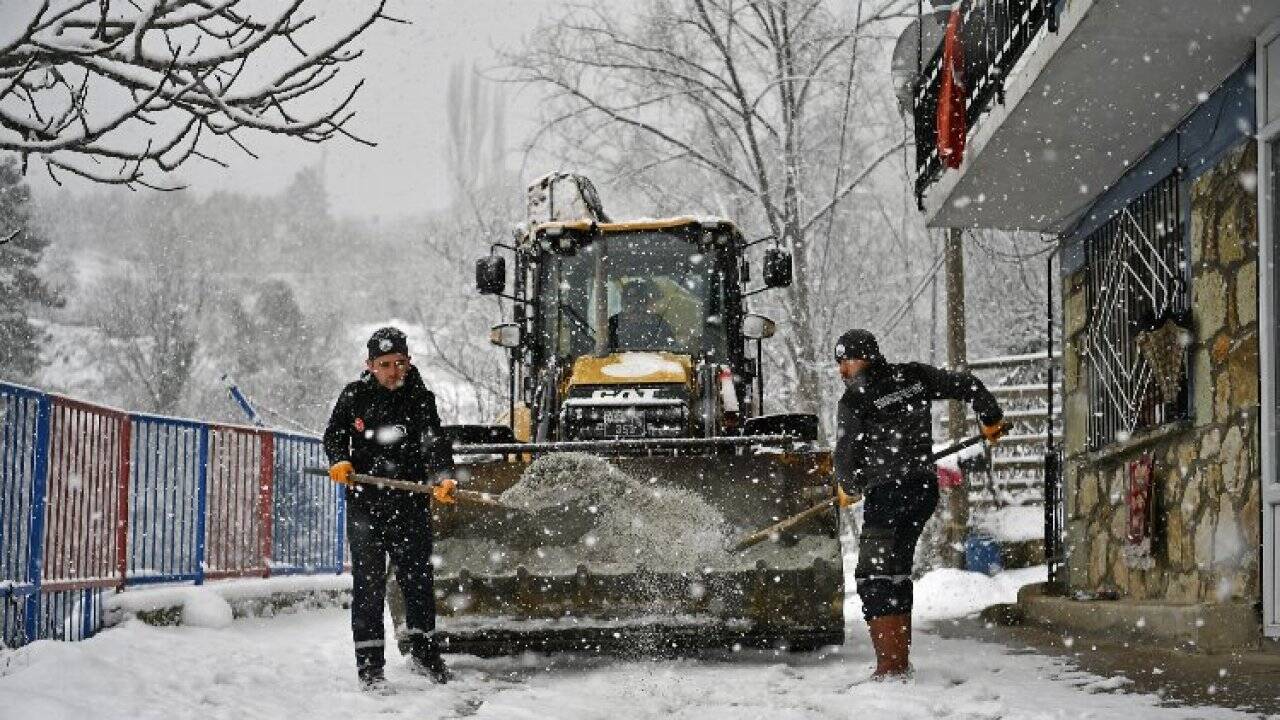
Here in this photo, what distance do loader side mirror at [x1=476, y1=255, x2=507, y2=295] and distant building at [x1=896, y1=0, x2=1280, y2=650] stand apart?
3635mm

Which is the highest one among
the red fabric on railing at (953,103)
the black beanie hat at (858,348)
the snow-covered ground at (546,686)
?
the red fabric on railing at (953,103)

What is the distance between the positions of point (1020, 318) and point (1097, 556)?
1807 cm

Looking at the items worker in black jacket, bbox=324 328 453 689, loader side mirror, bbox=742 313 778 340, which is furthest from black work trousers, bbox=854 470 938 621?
loader side mirror, bbox=742 313 778 340

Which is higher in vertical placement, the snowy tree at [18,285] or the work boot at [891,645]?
the snowy tree at [18,285]

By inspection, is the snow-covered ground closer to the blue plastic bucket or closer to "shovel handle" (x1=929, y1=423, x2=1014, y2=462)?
"shovel handle" (x1=929, y1=423, x2=1014, y2=462)

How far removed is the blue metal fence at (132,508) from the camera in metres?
7.89

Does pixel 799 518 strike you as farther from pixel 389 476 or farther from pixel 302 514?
pixel 302 514

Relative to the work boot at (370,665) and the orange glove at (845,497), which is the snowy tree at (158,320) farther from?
the orange glove at (845,497)

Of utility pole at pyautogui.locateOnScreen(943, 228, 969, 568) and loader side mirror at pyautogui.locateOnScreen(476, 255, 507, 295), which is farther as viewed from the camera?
utility pole at pyautogui.locateOnScreen(943, 228, 969, 568)

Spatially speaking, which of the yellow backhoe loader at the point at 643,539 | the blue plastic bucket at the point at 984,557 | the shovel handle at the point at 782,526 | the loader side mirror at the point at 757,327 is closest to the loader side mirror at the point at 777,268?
the loader side mirror at the point at 757,327

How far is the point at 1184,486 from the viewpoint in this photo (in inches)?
343

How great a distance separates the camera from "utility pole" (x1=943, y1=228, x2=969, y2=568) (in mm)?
15445

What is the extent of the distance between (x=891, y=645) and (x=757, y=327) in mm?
3405

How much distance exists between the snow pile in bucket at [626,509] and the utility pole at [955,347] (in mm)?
7995
